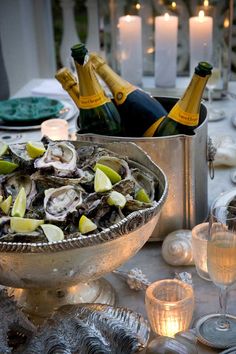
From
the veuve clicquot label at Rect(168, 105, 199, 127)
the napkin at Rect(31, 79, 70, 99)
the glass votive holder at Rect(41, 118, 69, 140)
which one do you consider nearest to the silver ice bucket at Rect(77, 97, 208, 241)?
the veuve clicquot label at Rect(168, 105, 199, 127)

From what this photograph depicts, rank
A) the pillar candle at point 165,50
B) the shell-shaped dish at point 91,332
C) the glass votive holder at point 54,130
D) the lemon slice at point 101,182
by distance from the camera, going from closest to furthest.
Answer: the shell-shaped dish at point 91,332, the lemon slice at point 101,182, the glass votive holder at point 54,130, the pillar candle at point 165,50

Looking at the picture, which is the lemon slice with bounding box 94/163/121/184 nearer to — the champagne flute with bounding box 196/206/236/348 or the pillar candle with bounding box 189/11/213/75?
the champagne flute with bounding box 196/206/236/348

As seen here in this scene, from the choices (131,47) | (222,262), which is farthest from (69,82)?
(131,47)

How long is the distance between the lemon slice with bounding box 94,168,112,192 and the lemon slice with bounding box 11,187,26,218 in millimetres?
89

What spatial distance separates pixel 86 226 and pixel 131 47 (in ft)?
3.18

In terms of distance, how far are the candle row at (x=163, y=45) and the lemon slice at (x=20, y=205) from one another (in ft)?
2.94

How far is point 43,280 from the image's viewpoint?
616 mm

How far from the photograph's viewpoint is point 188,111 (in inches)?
33.1

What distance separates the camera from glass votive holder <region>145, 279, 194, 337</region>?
644 mm

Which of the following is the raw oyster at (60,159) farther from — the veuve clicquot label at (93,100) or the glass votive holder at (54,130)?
the glass votive holder at (54,130)

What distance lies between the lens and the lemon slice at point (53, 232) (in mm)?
601

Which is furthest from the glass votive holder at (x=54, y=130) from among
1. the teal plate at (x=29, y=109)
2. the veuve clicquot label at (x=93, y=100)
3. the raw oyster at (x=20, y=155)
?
the raw oyster at (x=20, y=155)

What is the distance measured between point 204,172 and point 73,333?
405 millimetres

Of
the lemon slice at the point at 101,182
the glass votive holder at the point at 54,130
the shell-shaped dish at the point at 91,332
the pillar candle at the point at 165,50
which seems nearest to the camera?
the shell-shaped dish at the point at 91,332
